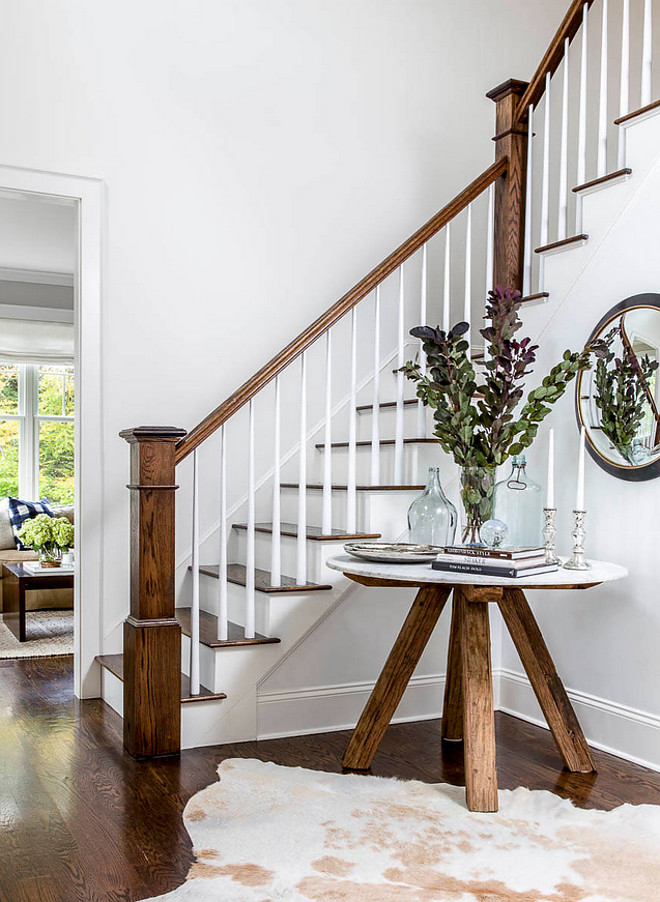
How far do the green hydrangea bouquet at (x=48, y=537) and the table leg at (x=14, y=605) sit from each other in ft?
0.78

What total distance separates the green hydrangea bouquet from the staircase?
1.99 m

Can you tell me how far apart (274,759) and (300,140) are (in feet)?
9.40

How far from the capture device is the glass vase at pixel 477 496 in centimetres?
289

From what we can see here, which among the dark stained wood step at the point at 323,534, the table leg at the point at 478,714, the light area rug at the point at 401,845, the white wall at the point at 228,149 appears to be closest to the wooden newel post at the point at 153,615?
the light area rug at the point at 401,845

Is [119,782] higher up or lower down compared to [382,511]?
lower down

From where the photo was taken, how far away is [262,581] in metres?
3.39

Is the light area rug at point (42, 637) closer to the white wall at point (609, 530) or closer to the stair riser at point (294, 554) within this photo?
the stair riser at point (294, 554)

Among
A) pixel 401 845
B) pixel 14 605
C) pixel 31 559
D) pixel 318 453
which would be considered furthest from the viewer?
pixel 31 559

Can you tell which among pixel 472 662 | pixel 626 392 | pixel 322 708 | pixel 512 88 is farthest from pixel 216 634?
pixel 512 88

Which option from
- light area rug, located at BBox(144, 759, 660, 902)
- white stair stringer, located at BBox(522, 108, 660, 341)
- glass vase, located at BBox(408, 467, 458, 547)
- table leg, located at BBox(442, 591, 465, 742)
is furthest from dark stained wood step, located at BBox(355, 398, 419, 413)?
light area rug, located at BBox(144, 759, 660, 902)

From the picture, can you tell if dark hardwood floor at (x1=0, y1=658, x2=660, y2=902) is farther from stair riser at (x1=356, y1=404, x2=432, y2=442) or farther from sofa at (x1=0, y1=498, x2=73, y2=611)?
sofa at (x1=0, y1=498, x2=73, y2=611)

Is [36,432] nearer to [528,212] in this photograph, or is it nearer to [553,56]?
[528,212]

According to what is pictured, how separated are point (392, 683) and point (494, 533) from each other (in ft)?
1.93

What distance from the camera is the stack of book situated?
2479 millimetres
